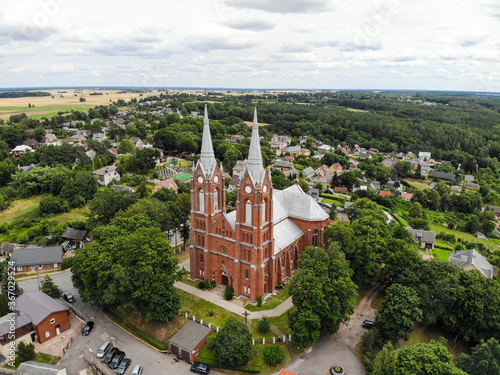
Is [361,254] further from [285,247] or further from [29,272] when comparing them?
[29,272]

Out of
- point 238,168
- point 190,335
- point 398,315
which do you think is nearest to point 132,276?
point 190,335

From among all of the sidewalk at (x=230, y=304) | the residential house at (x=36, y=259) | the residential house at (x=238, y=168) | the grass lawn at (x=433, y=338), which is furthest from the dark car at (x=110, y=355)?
the residential house at (x=238, y=168)

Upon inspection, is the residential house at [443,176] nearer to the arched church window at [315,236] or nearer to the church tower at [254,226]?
the arched church window at [315,236]

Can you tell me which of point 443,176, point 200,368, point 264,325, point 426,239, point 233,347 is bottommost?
point 200,368

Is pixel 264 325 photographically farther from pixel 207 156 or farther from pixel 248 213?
pixel 207 156

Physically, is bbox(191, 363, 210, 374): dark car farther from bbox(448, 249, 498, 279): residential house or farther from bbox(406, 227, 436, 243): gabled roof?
bbox(406, 227, 436, 243): gabled roof
